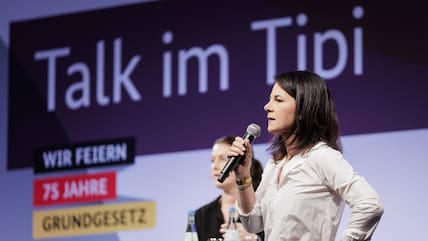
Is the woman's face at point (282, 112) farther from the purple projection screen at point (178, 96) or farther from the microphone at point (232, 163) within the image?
the purple projection screen at point (178, 96)

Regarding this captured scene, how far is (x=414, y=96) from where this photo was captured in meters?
3.87

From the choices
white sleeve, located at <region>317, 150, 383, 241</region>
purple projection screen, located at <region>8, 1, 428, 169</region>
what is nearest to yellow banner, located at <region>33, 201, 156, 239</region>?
purple projection screen, located at <region>8, 1, 428, 169</region>

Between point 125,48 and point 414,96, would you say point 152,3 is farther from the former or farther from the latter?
point 414,96

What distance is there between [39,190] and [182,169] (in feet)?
2.94

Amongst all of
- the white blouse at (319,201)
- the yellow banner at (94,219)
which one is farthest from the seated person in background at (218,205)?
the white blouse at (319,201)

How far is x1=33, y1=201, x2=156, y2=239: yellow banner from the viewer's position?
14.5 ft

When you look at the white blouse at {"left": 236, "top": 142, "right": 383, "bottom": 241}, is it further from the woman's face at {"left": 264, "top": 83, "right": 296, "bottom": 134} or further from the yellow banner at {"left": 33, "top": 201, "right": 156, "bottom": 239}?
the yellow banner at {"left": 33, "top": 201, "right": 156, "bottom": 239}

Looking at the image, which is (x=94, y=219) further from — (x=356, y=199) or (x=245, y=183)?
(x=356, y=199)

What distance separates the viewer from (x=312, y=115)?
229cm

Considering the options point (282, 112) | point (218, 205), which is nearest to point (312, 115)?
point (282, 112)

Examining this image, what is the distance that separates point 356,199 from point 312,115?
275mm

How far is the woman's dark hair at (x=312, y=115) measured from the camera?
2.29 metres

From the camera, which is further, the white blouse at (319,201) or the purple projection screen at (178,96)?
the purple projection screen at (178,96)

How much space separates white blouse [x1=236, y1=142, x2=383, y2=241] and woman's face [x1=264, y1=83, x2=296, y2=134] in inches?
3.7
